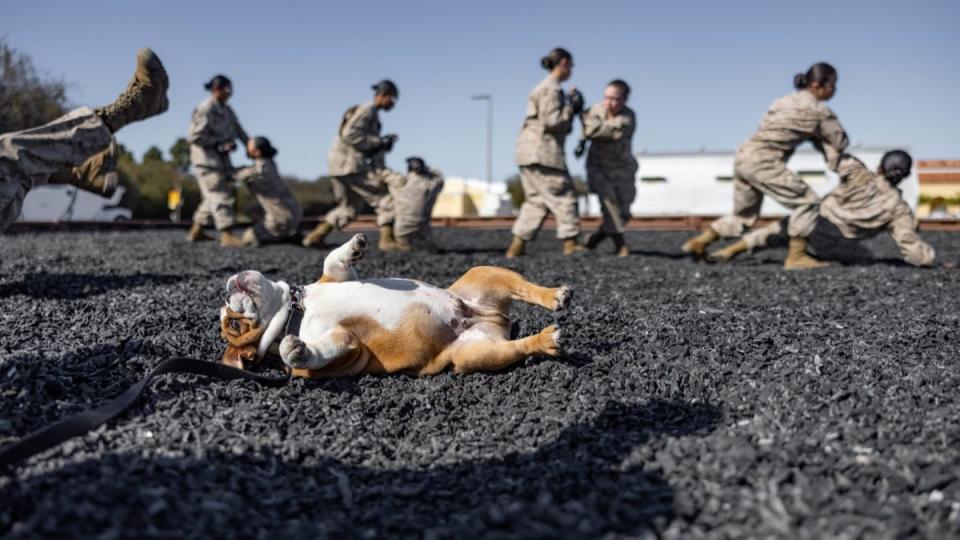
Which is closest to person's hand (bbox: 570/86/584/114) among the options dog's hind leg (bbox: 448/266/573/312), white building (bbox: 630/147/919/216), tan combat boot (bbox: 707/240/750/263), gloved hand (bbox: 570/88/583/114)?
gloved hand (bbox: 570/88/583/114)

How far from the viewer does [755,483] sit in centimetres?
233

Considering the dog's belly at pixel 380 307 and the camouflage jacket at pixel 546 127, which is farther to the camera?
the camouflage jacket at pixel 546 127

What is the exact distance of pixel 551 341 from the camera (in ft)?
11.2

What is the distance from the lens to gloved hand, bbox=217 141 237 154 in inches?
419

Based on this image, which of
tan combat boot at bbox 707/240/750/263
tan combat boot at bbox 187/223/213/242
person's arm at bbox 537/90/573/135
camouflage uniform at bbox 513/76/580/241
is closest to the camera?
tan combat boot at bbox 707/240/750/263

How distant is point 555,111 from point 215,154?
484 centimetres

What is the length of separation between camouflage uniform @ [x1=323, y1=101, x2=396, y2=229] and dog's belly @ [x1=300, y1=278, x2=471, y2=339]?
6.78 m

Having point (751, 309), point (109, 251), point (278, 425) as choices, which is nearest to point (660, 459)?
point (278, 425)

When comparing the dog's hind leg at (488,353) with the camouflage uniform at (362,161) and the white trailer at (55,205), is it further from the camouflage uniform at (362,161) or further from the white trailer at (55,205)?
the white trailer at (55,205)

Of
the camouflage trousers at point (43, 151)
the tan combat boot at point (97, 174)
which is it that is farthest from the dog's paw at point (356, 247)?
the tan combat boot at point (97, 174)

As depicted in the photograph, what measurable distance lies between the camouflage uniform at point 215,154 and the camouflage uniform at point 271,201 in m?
0.30

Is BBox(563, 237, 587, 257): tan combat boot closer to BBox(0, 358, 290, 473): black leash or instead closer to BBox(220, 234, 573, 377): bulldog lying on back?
BBox(220, 234, 573, 377): bulldog lying on back

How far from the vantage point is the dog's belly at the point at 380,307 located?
3.56m

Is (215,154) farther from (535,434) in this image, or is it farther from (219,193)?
(535,434)
